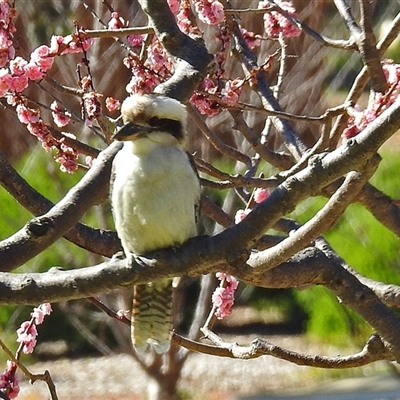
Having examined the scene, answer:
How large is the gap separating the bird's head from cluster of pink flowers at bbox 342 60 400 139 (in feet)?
1.91

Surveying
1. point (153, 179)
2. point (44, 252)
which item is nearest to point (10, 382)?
point (153, 179)

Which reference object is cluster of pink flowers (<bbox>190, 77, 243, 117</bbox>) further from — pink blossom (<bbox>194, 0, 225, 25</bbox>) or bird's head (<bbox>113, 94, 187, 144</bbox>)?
bird's head (<bbox>113, 94, 187, 144</bbox>)

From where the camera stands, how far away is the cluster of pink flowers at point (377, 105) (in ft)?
8.93

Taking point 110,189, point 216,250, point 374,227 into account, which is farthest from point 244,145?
point 216,250

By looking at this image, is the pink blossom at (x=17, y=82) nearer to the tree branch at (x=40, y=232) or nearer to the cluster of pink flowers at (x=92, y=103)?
the cluster of pink flowers at (x=92, y=103)

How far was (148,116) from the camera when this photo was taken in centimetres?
247

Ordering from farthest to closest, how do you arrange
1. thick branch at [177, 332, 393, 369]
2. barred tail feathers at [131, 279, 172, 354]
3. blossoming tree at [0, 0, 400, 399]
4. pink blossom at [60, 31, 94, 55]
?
pink blossom at [60, 31, 94, 55], barred tail feathers at [131, 279, 172, 354], thick branch at [177, 332, 393, 369], blossoming tree at [0, 0, 400, 399]

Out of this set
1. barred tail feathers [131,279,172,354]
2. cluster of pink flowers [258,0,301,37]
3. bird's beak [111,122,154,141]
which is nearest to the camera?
bird's beak [111,122,154,141]

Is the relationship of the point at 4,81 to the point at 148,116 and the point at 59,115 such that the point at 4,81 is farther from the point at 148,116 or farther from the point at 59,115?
the point at 148,116

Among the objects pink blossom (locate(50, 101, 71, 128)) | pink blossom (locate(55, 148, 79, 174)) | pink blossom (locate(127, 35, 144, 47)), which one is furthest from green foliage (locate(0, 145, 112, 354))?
pink blossom (locate(55, 148, 79, 174))

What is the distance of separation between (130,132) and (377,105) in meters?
0.79

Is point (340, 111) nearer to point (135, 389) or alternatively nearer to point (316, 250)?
point (316, 250)

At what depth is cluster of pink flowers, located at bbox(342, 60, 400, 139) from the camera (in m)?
2.72

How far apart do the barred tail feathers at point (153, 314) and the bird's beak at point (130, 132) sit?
58 cm
